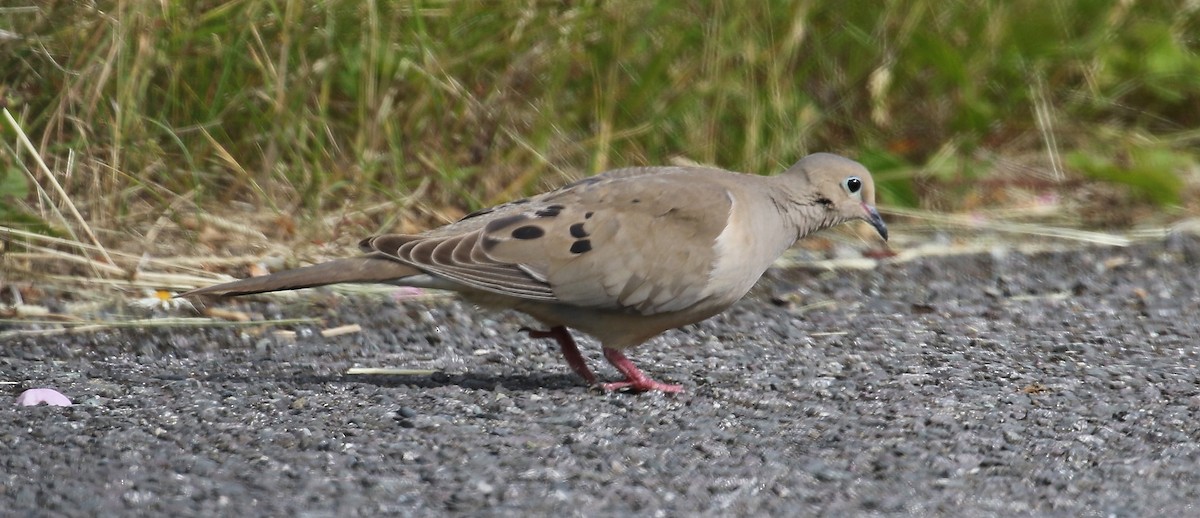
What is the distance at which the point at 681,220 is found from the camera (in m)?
4.07

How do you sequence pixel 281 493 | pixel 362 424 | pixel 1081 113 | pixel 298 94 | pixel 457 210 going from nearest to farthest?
pixel 281 493, pixel 362 424, pixel 298 94, pixel 457 210, pixel 1081 113

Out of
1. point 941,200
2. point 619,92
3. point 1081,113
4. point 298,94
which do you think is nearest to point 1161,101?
point 1081,113

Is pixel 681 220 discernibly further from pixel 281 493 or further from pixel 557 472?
pixel 281 493

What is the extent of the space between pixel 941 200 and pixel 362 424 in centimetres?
403

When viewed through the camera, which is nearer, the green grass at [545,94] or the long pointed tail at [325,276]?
the long pointed tail at [325,276]

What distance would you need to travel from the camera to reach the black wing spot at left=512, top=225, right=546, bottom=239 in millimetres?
4035

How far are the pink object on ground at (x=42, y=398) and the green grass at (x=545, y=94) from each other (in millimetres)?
1362

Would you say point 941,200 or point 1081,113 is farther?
point 1081,113

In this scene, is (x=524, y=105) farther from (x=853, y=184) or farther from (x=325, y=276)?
(x=325, y=276)

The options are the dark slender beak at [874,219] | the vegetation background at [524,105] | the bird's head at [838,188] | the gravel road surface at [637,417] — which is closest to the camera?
the gravel road surface at [637,417]

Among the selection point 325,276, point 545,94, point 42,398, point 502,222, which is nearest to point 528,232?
point 502,222

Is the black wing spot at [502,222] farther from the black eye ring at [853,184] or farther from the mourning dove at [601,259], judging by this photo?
the black eye ring at [853,184]

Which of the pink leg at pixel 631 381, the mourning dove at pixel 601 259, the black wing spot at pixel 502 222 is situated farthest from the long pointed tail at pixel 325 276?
the pink leg at pixel 631 381

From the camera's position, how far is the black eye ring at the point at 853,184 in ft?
14.6
